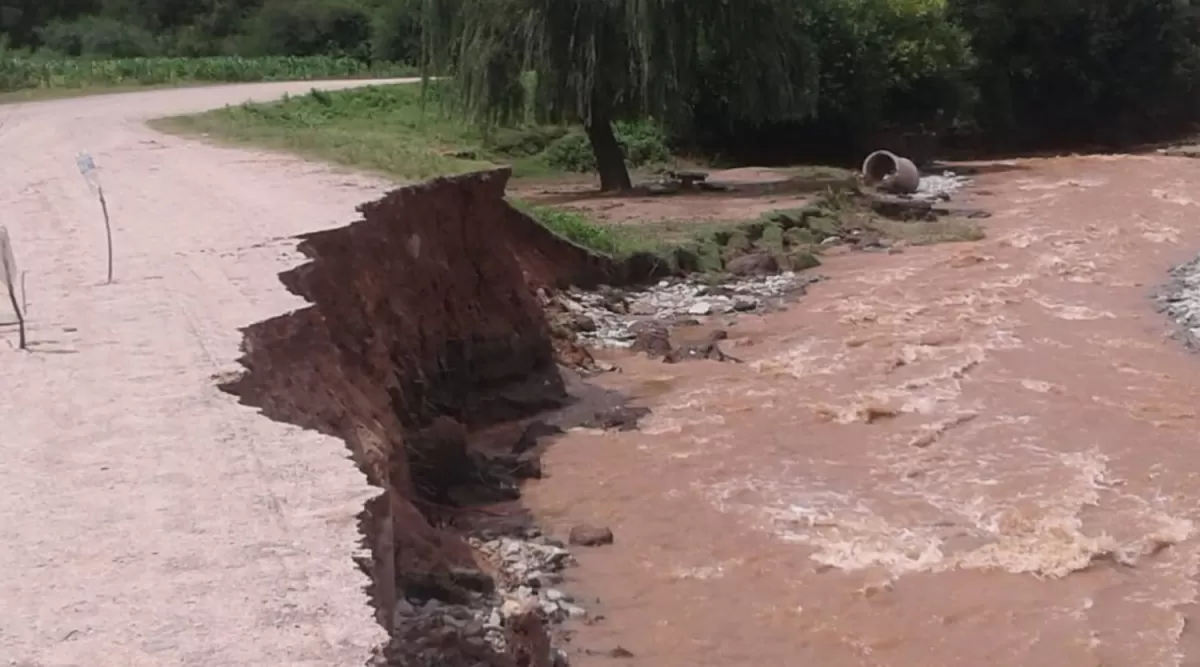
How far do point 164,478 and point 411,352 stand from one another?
546 centimetres

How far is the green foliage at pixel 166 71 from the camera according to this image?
103 feet

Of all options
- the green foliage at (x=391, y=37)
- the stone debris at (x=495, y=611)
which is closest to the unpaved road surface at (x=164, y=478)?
the stone debris at (x=495, y=611)

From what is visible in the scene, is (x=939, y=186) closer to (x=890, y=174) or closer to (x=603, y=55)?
(x=890, y=174)

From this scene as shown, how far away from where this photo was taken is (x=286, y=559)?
4785 millimetres

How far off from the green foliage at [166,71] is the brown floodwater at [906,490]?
69.8ft

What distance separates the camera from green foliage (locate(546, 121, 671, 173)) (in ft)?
94.4

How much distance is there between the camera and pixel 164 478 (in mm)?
5637

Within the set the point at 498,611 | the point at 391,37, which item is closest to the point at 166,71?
the point at 391,37

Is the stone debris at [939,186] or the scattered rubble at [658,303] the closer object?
the scattered rubble at [658,303]

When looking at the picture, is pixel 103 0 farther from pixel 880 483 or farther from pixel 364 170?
pixel 880 483

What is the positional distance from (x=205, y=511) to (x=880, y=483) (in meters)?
6.19

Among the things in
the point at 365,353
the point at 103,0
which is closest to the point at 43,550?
the point at 365,353

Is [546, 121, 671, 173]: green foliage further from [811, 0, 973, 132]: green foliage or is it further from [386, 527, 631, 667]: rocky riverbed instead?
[386, 527, 631, 667]: rocky riverbed

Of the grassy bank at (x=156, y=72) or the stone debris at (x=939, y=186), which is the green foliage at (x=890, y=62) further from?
the grassy bank at (x=156, y=72)
